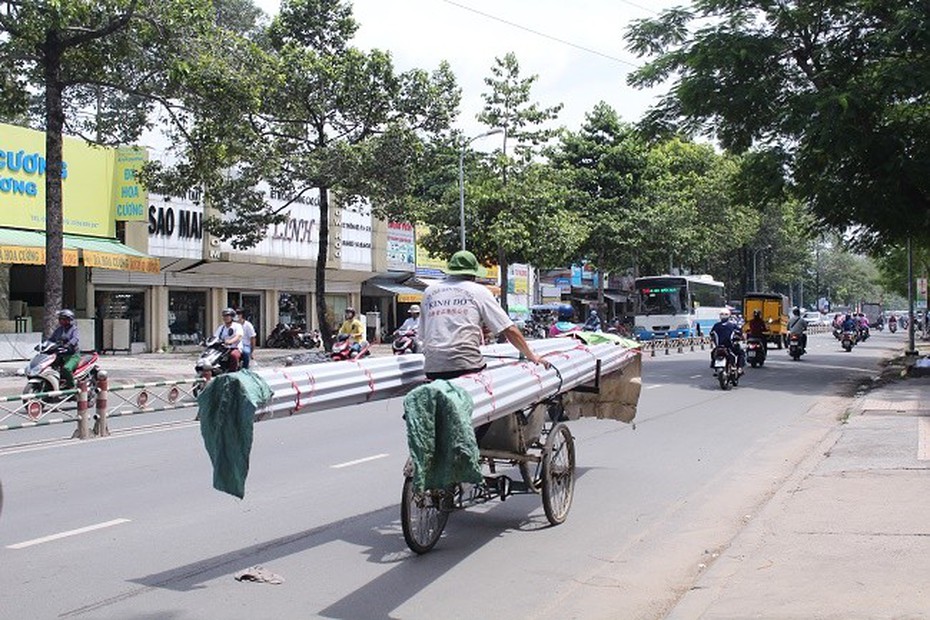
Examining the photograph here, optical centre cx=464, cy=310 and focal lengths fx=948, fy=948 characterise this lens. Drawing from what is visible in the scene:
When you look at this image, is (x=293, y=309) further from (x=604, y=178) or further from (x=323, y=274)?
(x=604, y=178)

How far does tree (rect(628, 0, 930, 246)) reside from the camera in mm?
22047

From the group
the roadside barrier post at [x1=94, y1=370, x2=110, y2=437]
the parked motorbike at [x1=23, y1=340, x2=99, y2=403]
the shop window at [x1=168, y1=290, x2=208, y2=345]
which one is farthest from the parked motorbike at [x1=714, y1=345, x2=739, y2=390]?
the shop window at [x1=168, y1=290, x2=208, y2=345]

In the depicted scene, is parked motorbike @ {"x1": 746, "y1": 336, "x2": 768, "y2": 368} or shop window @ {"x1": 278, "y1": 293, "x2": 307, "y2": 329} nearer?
parked motorbike @ {"x1": 746, "y1": 336, "x2": 768, "y2": 368}

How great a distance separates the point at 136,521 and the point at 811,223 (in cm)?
2422

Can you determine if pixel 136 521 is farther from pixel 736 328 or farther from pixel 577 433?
pixel 736 328

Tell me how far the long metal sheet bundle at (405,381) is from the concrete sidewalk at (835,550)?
164 cm

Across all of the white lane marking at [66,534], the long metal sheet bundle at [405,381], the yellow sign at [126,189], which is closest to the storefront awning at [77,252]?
the yellow sign at [126,189]

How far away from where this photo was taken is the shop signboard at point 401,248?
45312 millimetres

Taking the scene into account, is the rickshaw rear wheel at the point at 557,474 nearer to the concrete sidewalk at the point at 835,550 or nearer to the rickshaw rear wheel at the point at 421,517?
the rickshaw rear wheel at the point at 421,517

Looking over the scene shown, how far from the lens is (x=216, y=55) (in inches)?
787

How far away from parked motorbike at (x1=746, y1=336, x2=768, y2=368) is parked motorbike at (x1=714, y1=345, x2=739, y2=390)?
249 inches

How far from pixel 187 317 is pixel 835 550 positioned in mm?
31599

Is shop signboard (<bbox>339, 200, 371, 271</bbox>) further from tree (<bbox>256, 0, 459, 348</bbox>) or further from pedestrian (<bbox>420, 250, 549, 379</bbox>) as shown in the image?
pedestrian (<bbox>420, 250, 549, 379</bbox>)

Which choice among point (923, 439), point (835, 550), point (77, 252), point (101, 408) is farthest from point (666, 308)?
point (835, 550)
